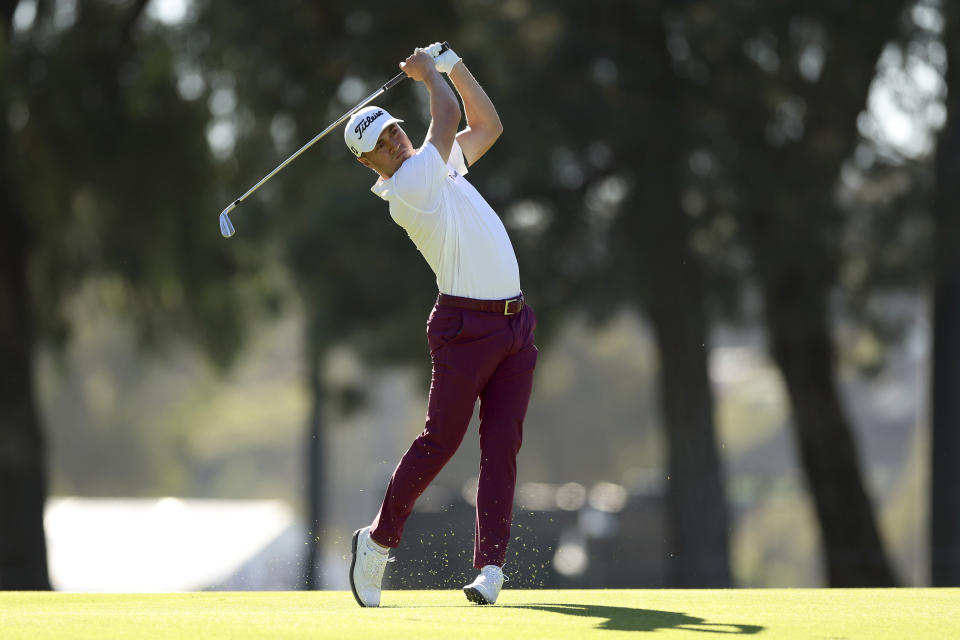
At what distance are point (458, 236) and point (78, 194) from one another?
33.0 ft

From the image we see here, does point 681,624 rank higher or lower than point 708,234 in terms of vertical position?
lower

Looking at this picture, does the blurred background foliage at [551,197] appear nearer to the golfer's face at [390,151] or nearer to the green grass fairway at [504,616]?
the green grass fairway at [504,616]

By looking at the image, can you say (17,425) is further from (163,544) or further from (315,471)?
(163,544)

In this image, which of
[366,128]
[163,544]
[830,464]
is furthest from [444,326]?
[163,544]

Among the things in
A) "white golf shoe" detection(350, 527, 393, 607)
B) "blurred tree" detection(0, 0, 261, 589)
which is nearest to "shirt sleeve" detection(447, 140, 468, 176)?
"white golf shoe" detection(350, 527, 393, 607)

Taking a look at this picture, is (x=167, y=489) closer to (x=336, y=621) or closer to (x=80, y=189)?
(x=80, y=189)

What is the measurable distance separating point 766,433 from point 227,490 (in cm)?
2876

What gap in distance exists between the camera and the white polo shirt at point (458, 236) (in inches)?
217

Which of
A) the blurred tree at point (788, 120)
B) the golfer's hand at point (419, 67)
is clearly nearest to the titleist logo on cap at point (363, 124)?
the golfer's hand at point (419, 67)

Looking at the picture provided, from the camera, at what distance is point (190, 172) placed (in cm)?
1484

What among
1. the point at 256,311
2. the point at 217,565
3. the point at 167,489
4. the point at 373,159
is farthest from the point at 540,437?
the point at 373,159

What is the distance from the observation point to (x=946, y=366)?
15492mm

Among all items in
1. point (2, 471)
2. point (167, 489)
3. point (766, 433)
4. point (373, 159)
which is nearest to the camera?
point (373, 159)

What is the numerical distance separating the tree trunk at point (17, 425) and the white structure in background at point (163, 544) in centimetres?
786
